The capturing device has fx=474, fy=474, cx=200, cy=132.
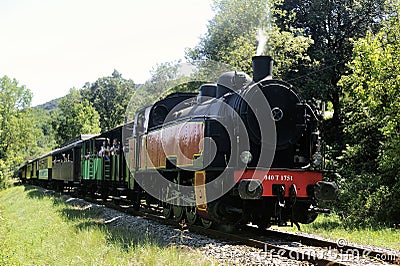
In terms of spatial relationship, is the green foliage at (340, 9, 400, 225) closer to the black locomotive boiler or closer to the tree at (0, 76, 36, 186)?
the black locomotive boiler

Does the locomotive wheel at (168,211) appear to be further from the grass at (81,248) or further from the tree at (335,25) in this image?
the tree at (335,25)

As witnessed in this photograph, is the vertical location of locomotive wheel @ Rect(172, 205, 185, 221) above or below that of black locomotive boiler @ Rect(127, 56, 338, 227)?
below

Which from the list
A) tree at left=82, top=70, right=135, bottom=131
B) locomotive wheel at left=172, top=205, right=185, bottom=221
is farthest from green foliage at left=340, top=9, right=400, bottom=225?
tree at left=82, top=70, right=135, bottom=131

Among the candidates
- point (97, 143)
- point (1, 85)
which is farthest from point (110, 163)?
point (1, 85)

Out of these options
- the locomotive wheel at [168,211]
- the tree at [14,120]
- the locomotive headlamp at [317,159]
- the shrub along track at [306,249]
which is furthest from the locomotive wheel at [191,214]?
the tree at [14,120]

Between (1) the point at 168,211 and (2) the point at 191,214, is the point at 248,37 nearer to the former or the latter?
(1) the point at 168,211

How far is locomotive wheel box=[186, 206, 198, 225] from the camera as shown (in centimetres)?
1269

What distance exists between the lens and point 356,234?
38.8 feet

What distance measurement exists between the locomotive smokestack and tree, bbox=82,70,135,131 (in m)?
70.4

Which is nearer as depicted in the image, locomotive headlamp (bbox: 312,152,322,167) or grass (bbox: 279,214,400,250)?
grass (bbox: 279,214,400,250)

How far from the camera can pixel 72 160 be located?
3014 cm

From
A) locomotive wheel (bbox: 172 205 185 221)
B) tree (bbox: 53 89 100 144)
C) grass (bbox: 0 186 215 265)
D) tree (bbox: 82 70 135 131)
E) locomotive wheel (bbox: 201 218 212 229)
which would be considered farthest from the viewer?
tree (bbox: 82 70 135 131)

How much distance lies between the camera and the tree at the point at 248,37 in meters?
25.8

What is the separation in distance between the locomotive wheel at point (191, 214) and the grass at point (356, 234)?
2574 millimetres
